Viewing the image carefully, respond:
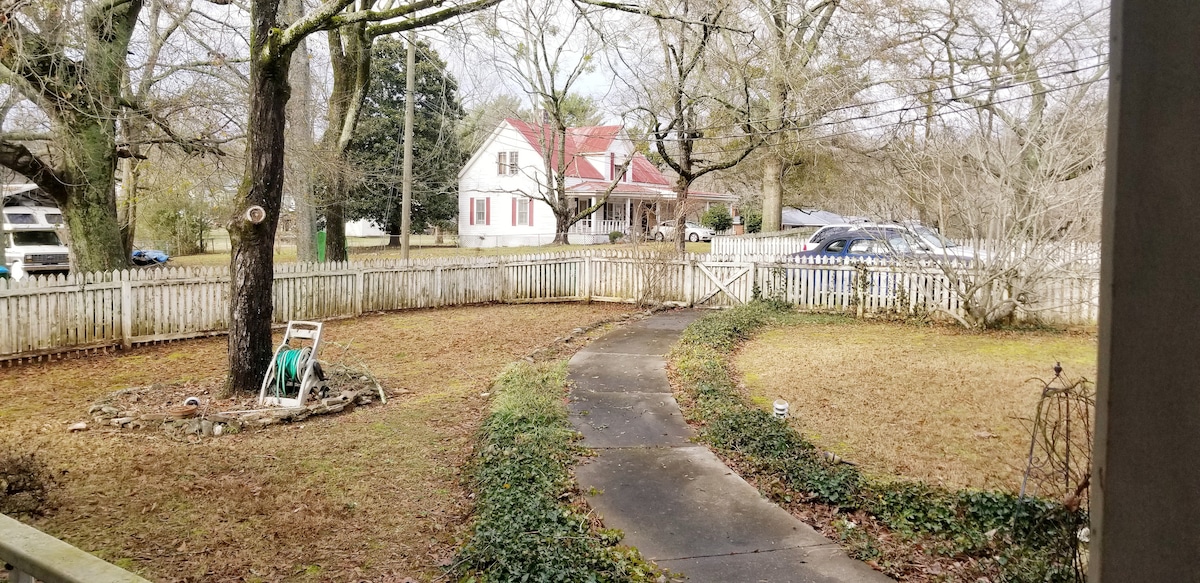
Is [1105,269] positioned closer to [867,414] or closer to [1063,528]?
A: [1063,528]

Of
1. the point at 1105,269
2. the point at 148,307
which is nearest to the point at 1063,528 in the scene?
the point at 1105,269

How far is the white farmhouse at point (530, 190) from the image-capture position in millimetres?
36094

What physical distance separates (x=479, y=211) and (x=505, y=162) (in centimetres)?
304

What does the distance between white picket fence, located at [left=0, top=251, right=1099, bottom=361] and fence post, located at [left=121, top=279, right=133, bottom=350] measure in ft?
0.05

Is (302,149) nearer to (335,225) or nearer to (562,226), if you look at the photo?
(335,225)

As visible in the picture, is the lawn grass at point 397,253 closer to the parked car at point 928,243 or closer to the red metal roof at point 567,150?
the red metal roof at point 567,150

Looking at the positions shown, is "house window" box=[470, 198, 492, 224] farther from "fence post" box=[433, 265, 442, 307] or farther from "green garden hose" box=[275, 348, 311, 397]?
"green garden hose" box=[275, 348, 311, 397]

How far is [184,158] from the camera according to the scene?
14.6 metres

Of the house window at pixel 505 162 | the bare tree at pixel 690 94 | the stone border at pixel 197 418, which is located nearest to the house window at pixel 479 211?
the house window at pixel 505 162

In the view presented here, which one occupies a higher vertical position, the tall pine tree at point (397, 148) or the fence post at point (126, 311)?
the tall pine tree at point (397, 148)

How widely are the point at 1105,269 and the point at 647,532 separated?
375cm

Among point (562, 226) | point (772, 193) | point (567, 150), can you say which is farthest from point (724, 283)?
point (567, 150)

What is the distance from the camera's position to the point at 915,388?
894 cm

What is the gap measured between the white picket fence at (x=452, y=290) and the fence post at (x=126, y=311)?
0.01 metres
